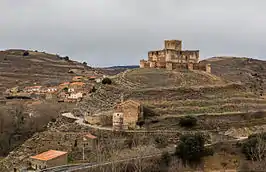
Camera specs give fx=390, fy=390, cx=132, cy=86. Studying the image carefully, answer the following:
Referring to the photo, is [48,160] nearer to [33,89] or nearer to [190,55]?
[190,55]

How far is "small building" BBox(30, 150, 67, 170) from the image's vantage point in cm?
3072

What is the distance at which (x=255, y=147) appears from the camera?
29172mm

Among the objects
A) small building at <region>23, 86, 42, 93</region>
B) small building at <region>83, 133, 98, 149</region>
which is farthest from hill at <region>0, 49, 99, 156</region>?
small building at <region>83, 133, 98, 149</region>

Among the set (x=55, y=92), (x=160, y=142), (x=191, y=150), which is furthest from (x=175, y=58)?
(x=55, y=92)

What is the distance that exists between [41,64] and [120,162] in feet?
302

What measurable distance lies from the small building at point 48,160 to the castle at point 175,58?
21.7 meters

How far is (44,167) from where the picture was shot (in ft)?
101

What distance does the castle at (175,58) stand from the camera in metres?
50.0

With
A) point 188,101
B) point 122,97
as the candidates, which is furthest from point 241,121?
point 122,97

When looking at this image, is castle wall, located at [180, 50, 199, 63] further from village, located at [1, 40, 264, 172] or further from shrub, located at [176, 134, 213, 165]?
shrub, located at [176, 134, 213, 165]

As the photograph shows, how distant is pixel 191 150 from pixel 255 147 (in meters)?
4.74

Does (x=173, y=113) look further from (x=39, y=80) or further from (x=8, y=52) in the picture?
(x=8, y=52)

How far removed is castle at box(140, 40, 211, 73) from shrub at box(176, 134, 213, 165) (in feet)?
65.6

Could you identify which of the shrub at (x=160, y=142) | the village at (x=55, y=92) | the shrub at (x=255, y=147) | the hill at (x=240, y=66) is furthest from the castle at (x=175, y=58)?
the hill at (x=240, y=66)
